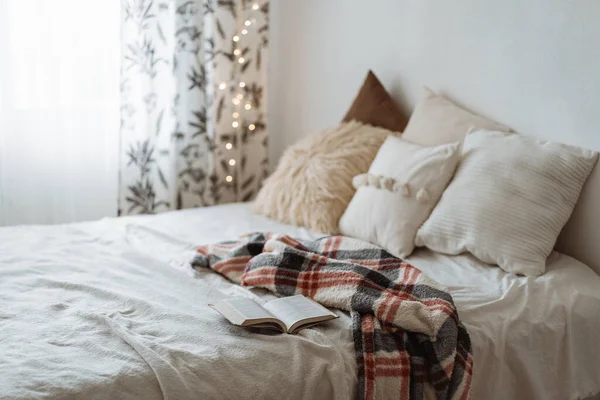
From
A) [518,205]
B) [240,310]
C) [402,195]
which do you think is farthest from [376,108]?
[240,310]

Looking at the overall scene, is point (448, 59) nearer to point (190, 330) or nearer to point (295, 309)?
point (295, 309)

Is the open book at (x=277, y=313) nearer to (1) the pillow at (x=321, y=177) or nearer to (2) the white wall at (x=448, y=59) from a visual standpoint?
(1) the pillow at (x=321, y=177)

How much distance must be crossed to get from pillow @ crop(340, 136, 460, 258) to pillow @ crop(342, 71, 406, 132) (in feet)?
1.18

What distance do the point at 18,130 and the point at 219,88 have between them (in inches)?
35.3

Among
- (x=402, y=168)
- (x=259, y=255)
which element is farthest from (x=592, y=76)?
(x=259, y=255)

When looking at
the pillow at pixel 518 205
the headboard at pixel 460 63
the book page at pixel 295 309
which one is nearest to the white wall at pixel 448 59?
the headboard at pixel 460 63

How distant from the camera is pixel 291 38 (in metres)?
3.47

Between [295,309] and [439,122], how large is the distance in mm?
1092

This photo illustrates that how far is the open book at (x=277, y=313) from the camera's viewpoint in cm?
164

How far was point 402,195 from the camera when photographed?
235 cm

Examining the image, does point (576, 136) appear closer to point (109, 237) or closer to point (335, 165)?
point (335, 165)

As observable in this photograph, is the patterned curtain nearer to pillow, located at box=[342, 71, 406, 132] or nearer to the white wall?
the white wall

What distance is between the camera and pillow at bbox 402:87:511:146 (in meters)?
2.46

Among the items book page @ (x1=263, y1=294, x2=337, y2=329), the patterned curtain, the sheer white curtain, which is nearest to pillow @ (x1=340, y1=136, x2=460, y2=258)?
book page @ (x1=263, y1=294, x2=337, y2=329)
